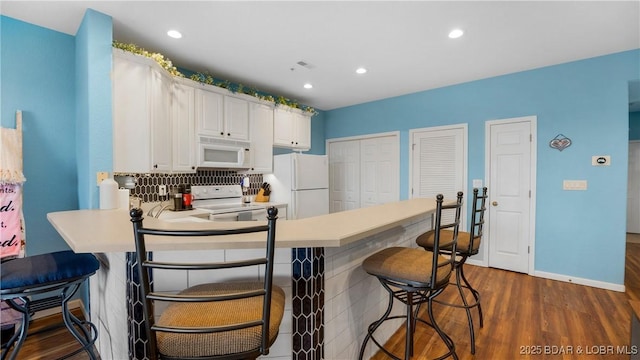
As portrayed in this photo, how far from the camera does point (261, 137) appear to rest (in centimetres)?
399

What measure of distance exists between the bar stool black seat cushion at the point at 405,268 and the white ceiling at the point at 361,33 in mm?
1862

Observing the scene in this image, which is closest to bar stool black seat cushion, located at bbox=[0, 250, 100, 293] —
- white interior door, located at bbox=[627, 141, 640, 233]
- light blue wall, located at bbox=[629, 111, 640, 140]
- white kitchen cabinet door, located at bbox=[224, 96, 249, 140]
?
white kitchen cabinet door, located at bbox=[224, 96, 249, 140]

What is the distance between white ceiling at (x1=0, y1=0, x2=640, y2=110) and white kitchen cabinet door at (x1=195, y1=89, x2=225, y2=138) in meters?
0.36

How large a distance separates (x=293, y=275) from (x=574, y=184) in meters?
3.63

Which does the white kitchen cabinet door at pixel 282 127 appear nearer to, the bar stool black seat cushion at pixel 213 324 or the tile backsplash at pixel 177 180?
the tile backsplash at pixel 177 180

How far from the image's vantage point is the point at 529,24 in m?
2.43

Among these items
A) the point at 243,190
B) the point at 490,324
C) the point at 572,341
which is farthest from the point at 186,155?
the point at 572,341

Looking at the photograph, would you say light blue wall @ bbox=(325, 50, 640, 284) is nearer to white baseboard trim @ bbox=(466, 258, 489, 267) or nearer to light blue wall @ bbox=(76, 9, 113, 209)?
white baseboard trim @ bbox=(466, 258, 489, 267)

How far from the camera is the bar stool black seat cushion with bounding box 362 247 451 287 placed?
1.45 meters

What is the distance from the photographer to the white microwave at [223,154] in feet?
10.8

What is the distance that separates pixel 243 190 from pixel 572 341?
3851 millimetres

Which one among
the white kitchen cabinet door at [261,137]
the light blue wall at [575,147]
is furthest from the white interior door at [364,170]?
the white kitchen cabinet door at [261,137]

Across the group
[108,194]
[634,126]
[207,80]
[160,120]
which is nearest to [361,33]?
[207,80]

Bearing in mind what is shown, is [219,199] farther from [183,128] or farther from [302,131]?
[302,131]
